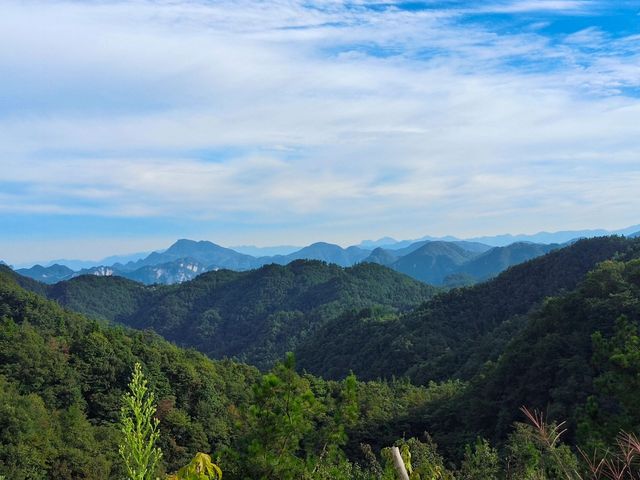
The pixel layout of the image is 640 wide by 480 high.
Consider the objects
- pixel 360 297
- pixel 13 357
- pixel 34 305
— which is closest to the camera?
pixel 13 357

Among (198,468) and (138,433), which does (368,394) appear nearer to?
(198,468)

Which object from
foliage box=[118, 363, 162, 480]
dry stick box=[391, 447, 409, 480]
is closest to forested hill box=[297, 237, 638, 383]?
dry stick box=[391, 447, 409, 480]

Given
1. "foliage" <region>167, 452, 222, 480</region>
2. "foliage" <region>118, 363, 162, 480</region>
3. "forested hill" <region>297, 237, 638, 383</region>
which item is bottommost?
"forested hill" <region>297, 237, 638, 383</region>

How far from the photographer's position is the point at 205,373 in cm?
5384

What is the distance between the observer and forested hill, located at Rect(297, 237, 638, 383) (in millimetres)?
78062

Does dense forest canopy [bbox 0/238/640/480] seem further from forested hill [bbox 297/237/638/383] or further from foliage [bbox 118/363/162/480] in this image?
forested hill [bbox 297/237/638/383]

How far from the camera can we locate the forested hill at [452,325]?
256 ft

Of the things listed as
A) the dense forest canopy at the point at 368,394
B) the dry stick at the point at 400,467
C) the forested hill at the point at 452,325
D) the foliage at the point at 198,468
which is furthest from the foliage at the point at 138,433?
the forested hill at the point at 452,325

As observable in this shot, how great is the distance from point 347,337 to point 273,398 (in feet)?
314

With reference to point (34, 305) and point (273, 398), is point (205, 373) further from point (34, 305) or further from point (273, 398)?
point (273, 398)

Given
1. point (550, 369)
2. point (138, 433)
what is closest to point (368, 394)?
point (550, 369)

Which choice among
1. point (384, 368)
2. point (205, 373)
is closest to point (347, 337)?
point (384, 368)

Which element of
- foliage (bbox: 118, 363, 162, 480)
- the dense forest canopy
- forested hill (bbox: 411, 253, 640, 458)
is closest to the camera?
foliage (bbox: 118, 363, 162, 480)

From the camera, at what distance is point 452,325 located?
89.8 meters
